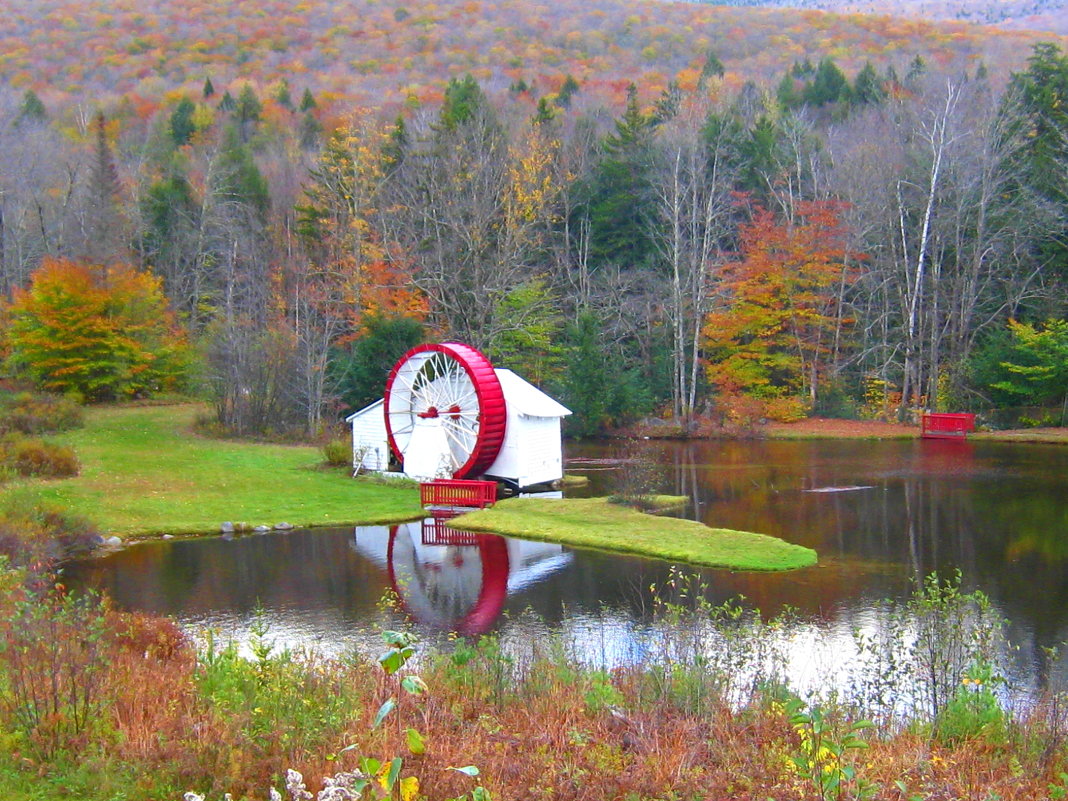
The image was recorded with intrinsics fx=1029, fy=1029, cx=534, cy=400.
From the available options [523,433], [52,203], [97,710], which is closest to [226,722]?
[97,710]

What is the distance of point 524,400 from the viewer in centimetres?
2522

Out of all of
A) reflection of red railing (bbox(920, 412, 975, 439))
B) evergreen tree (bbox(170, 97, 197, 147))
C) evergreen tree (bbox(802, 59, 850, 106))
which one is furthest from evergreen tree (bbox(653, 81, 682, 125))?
evergreen tree (bbox(170, 97, 197, 147))

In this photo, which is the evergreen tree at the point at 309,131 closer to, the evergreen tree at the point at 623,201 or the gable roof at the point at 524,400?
→ the evergreen tree at the point at 623,201

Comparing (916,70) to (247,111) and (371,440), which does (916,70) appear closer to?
(247,111)

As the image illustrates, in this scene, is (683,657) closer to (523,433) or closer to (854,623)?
(854,623)

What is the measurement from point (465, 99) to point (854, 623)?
42.1 m

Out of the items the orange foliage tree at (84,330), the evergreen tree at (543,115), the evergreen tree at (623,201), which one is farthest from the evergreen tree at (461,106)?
the orange foliage tree at (84,330)

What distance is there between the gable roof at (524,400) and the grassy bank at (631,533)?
2.52 meters

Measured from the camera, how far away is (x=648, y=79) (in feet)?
232

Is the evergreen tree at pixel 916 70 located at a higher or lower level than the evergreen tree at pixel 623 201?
higher

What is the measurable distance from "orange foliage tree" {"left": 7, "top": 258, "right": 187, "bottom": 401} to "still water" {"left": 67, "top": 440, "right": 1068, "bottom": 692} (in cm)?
1850

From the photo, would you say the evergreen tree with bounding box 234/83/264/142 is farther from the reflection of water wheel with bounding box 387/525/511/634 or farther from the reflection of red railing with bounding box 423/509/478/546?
the reflection of water wheel with bounding box 387/525/511/634

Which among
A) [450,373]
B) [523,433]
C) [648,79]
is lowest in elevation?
[523,433]

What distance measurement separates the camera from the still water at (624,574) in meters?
13.2
